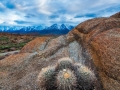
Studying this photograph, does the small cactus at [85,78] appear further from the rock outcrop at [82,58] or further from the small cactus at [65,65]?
the rock outcrop at [82,58]

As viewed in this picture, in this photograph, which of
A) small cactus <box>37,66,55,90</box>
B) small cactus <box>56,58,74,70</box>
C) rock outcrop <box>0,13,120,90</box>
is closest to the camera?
small cactus <box>37,66,55,90</box>

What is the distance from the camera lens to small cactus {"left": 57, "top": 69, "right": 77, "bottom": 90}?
451 centimetres

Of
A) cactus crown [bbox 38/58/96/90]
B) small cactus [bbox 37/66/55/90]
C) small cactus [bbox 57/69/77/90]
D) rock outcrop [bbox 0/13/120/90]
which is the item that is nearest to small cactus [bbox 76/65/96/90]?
cactus crown [bbox 38/58/96/90]

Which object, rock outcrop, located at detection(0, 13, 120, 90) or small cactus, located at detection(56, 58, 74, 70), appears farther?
rock outcrop, located at detection(0, 13, 120, 90)

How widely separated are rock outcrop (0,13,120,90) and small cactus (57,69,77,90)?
1.11 metres

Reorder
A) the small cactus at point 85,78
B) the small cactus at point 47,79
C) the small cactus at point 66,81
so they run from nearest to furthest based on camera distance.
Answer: the small cactus at point 66,81 → the small cactus at point 85,78 → the small cactus at point 47,79

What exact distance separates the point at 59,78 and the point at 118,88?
1718mm

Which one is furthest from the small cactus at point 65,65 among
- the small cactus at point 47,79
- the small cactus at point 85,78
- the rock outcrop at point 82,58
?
the rock outcrop at point 82,58

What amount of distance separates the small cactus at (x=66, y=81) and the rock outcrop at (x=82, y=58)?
1.11 metres

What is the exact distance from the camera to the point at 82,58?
755cm

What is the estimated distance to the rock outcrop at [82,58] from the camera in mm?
5762

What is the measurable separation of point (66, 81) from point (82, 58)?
3.13 metres

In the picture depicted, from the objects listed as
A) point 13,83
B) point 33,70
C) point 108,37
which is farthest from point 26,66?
point 108,37

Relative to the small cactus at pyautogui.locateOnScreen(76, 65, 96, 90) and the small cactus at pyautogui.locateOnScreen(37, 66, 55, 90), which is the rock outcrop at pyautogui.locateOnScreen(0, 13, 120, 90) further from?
the small cactus at pyautogui.locateOnScreen(37, 66, 55, 90)
